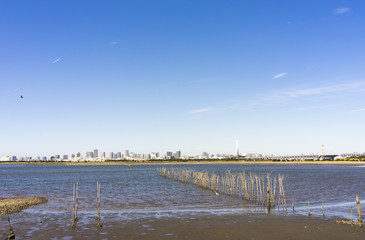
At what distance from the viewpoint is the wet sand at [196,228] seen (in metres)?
16.7

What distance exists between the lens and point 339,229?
17.4 meters

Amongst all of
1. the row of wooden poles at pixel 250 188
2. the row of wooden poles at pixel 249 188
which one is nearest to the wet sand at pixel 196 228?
the row of wooden poles at pixel 250 188

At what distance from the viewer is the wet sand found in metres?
16.7

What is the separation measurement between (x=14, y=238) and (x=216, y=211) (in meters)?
14.2

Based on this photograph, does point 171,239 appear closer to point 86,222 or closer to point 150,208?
point 86,222

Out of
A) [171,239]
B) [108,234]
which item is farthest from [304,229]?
[108,234]

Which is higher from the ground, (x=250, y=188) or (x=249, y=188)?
(x=249, y=188)

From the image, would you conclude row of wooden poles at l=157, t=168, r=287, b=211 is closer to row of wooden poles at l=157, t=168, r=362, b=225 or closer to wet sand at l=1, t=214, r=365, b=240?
row of wooden poles at l=157, t=168, r=362, b=225

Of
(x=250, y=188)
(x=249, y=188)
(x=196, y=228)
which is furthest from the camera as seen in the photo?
(x=250, y=188)

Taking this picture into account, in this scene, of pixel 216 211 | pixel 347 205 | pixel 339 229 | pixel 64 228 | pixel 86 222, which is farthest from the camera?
pixel 347 205

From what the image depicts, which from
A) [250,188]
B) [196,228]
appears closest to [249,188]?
[250,188]

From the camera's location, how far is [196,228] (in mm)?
18688

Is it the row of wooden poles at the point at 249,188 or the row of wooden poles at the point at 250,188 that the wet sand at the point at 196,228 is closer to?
the row of wooden poles at the point at 250,188

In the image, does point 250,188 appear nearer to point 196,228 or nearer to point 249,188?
point 249,188
